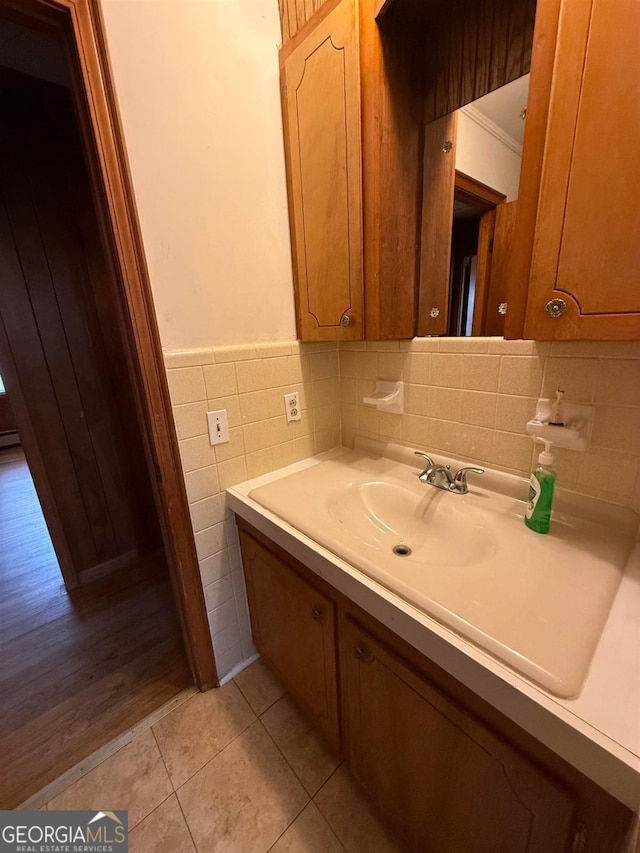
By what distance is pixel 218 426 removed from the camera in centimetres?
112

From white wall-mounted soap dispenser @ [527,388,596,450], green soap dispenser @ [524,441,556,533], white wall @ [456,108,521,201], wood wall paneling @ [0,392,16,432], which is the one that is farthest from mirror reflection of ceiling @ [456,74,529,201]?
wood wall paneling @ [0,392,16,432]

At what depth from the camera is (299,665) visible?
1.09 meters

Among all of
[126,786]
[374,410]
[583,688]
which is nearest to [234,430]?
[374,410]

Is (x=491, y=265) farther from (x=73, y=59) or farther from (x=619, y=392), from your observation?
(x=73, y=59)

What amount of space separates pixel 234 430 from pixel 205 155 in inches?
31.6

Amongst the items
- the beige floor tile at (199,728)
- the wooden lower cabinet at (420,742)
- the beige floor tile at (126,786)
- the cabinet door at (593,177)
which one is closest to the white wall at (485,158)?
the cabinet door at (593,177)

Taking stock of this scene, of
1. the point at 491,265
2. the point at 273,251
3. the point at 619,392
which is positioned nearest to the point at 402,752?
the point at 619,392

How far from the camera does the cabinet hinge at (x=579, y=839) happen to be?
1.59ft

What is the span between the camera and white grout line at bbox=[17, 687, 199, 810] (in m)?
1.03

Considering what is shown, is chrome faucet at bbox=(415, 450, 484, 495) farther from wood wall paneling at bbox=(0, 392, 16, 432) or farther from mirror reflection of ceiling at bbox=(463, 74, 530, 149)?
wood wall paneling at bbox=(0, 392, 16, 432)

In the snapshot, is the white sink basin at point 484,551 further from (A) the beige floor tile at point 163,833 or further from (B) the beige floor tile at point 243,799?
(A) the beige floor tile at point 163,833

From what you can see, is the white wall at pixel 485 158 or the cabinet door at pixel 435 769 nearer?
the cabinet door at pixel 435 769

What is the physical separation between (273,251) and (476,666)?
1211 mm

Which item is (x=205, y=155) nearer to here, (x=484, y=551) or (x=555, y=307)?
(x=555, y=307)
